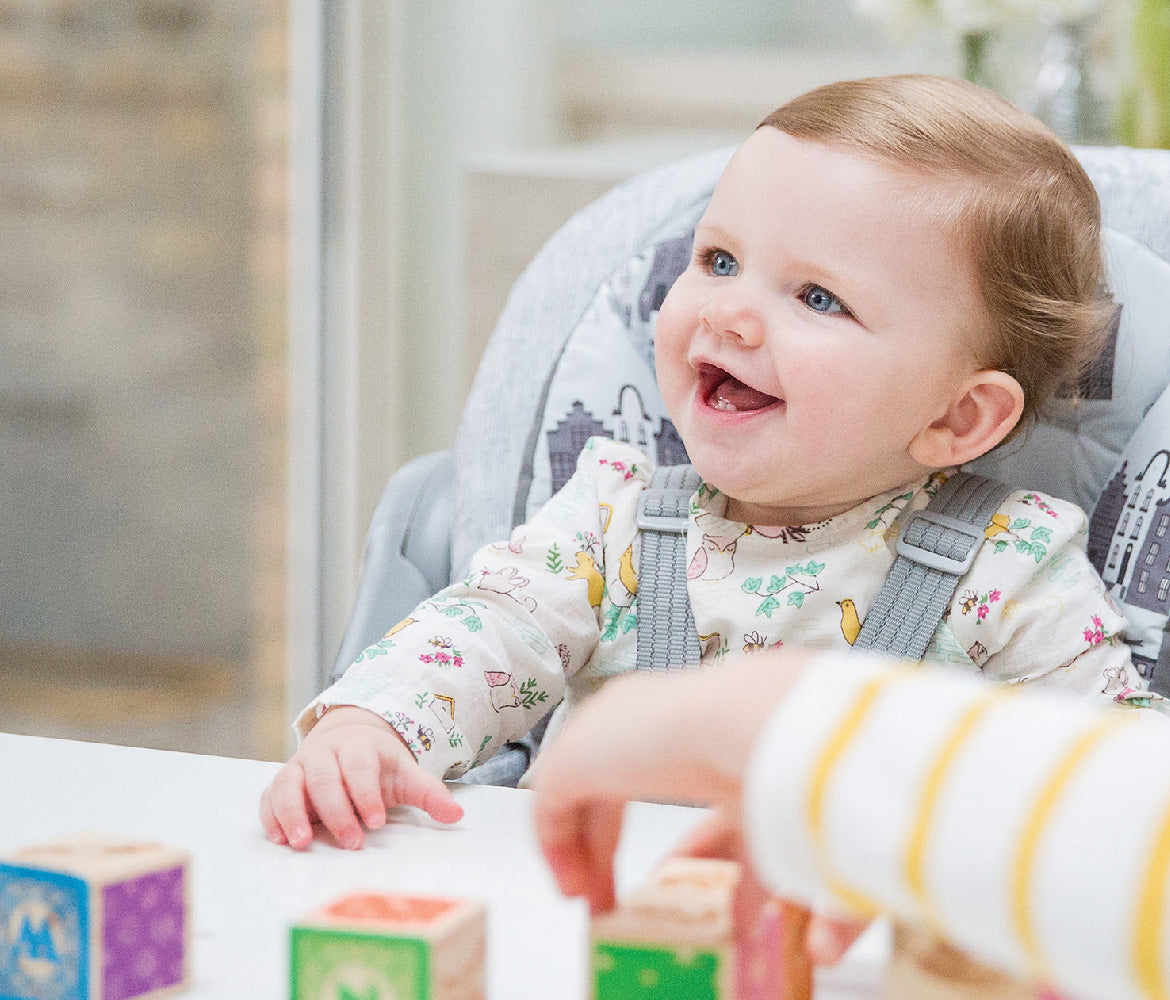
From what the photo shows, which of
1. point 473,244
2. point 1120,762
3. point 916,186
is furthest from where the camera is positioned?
point 473,244

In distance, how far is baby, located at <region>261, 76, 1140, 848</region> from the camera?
863mm

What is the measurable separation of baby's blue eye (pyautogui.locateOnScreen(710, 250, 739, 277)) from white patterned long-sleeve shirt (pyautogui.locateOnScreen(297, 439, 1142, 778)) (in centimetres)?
15

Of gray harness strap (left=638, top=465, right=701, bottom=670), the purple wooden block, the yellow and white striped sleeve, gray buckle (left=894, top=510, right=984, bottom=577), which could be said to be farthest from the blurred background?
the yellow and white striped sleeve

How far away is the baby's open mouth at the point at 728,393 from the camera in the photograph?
2.96ft

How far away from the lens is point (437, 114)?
223cm

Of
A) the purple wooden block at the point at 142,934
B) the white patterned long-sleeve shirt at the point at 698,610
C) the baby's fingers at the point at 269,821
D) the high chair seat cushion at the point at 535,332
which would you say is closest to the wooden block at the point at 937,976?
the purple wooden block at the point at 142,934

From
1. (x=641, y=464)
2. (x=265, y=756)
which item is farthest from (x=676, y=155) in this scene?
(x=641, y=464)

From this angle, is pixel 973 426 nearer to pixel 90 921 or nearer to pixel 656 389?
pixel 656 389

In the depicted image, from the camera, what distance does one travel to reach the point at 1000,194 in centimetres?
88

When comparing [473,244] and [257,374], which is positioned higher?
[473,244]

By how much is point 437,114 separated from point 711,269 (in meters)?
1.41

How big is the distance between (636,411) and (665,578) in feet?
0.60

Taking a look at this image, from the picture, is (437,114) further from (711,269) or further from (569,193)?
(711,269)

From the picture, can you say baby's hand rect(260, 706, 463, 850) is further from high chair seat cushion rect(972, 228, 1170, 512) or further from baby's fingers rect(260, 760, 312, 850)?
high chair seat cushion rect(972, 228, 1170, 512)
